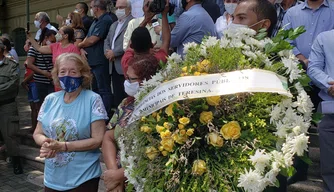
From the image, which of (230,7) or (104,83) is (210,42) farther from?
(104,83)

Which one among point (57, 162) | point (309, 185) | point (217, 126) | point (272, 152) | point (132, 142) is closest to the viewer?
point (272, 152)

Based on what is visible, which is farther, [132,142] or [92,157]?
[92,157]

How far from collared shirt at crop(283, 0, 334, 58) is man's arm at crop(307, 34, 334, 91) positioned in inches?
20.5

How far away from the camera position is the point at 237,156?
1.79 metres

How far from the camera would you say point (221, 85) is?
1838mm

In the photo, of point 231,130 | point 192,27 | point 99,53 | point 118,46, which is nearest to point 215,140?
point 231,130

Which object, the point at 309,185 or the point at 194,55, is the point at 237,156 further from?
the point at 309,185

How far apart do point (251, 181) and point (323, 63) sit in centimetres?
209

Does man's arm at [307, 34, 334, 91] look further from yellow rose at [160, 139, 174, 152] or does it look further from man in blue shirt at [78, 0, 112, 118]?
man in blue shirt at [78, 0, 112, 118]

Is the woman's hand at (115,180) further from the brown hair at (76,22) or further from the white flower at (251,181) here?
the brown hair at (76,22)

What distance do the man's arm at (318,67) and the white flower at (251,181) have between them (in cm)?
188

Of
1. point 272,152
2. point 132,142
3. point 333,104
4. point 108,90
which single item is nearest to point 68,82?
point 132,142

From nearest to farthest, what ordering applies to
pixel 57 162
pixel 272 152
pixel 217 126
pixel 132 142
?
pixel 272 152, pixel 217 126, pixel 132 142, pixel 57 162

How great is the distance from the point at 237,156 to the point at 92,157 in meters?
1.60
